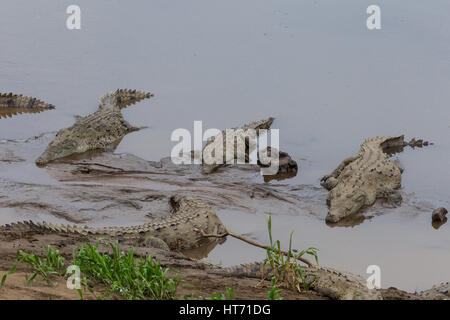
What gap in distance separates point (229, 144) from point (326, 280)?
15.7 ft

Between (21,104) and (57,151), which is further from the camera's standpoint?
(21,104)

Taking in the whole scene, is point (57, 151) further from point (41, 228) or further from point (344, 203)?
point (344, 203)

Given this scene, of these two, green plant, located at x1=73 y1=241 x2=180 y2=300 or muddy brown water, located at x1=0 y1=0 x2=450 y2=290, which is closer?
green plant, located at x1=73 y1=241 x2=180 y2=300

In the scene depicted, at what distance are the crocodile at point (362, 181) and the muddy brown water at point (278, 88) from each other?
178 millimetres

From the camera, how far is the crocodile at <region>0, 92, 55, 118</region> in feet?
42.4

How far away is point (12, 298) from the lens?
182 inches

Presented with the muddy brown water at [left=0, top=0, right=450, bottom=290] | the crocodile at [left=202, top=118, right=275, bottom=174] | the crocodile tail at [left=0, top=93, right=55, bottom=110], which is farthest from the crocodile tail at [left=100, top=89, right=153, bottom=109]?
the crocodile at [left=202, top=118, right=275, bottom=174]

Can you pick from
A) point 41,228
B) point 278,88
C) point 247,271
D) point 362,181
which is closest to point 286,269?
point 247,271

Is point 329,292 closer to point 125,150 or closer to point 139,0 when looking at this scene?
point 125,150

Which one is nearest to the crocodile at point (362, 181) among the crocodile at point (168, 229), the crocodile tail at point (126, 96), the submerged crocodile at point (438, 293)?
the crocodile at point (168, 229)

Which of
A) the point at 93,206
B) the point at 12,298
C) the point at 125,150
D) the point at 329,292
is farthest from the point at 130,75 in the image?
the point at 12,298

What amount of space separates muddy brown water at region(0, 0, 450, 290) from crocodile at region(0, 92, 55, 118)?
0.84 ft

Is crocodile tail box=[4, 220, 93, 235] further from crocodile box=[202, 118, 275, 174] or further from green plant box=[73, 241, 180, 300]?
crocodile box=[202, 118, 275, 174]

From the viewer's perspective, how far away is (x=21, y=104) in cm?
1302
